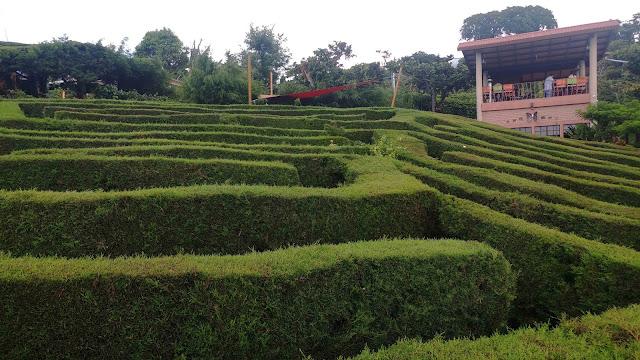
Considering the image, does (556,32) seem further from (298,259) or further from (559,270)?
(298,259)

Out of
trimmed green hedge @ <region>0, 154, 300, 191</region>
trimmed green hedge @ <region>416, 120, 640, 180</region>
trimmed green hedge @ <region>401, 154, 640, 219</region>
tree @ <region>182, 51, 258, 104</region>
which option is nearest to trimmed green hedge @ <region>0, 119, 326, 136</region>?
trimmed green hedge @ <region>0, 154, 300, 191</region>

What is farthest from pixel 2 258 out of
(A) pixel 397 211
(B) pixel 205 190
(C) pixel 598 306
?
(C) pixel 598 306

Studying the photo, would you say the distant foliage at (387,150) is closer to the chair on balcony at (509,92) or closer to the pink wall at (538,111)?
the pink wall at (538,111)

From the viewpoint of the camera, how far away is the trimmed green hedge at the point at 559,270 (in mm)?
5164

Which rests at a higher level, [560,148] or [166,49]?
[166,49]

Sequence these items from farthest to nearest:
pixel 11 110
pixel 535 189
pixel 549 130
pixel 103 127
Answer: pixel 549 130 → pixel 11 110 → pixel 103 127 → pixel 535 189

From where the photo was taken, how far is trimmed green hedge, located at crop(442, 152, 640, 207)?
8984mm

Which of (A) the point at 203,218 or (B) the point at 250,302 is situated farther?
(A) the point at 203,218

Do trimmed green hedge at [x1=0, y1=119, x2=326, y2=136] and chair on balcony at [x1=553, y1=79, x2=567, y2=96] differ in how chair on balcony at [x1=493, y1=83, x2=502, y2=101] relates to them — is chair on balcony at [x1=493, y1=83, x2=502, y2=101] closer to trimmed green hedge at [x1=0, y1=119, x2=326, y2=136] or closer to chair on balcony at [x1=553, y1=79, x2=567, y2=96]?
chair on balcony at [x1=553, y1=79, x2=567, y2=96]

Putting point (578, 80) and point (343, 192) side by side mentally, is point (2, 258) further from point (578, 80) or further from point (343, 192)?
point (578, 80)

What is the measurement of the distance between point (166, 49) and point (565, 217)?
40.7 m

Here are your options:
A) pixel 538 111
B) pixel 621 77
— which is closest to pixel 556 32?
pixel 538 111

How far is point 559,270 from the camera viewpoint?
5.52 meters

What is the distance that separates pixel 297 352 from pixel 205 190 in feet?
8.95
